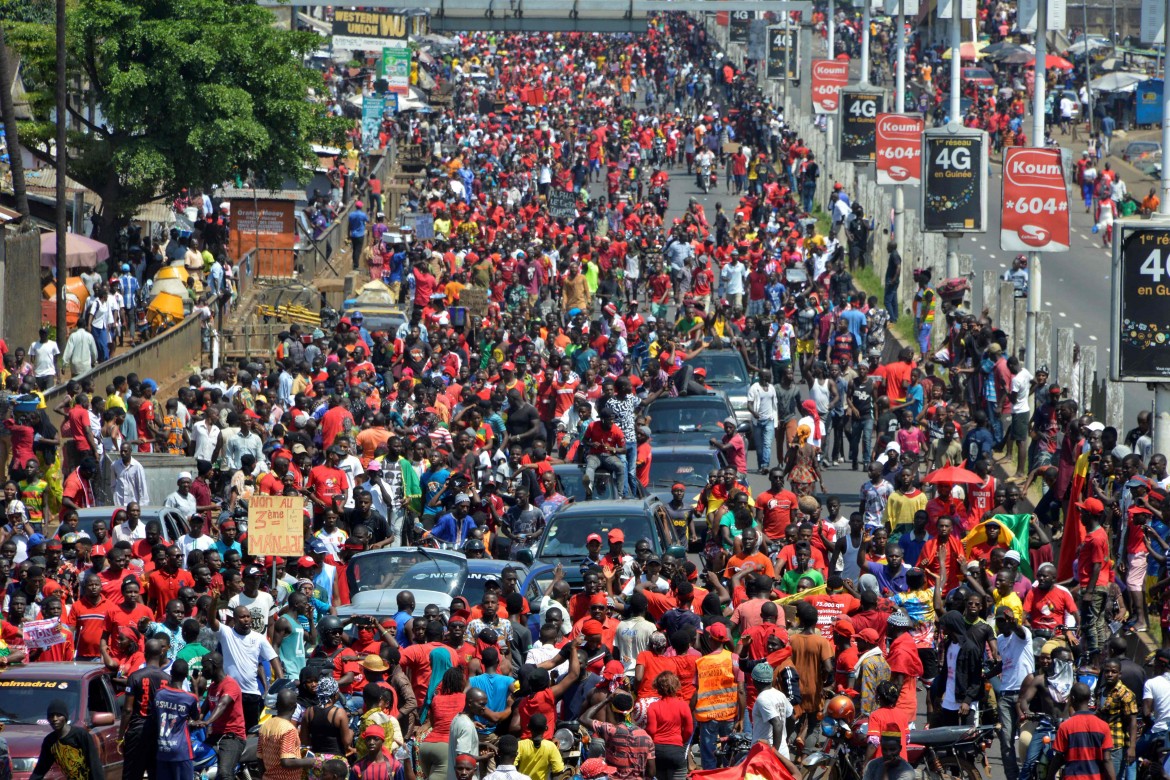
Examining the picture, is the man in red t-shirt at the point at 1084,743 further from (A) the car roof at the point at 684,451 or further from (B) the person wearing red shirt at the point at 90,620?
(A) the car roof at the point at 684,451

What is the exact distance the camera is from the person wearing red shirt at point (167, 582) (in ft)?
59.6

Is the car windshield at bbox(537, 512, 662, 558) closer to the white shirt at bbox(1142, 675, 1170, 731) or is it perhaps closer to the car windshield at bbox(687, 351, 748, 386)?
the white shirt at bbox(1142, 675, 1170, 731)

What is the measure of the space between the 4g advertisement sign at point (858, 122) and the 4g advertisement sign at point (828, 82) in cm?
594

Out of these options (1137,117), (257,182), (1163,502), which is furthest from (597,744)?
(1137,117)

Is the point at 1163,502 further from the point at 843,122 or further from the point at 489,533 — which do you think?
the point at 843,122

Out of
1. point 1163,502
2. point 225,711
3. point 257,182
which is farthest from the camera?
point 257,182

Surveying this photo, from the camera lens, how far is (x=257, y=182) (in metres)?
42.1

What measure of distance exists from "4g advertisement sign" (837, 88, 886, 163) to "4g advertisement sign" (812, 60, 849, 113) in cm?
594

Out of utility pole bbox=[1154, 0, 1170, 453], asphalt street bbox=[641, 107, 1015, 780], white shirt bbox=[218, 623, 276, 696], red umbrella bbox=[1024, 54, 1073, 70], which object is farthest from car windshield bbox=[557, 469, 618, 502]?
red umbrella bbox=[1024, 54, 1073, 70]

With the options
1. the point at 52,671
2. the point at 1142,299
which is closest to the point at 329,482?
the point at 52,671

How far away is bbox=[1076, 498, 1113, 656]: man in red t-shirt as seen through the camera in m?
17.5

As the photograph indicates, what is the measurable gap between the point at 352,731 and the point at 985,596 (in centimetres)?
489

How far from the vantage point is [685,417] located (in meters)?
27.4

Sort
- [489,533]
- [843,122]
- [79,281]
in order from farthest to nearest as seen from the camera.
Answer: [843,122]
[79,281]
[489,533]
